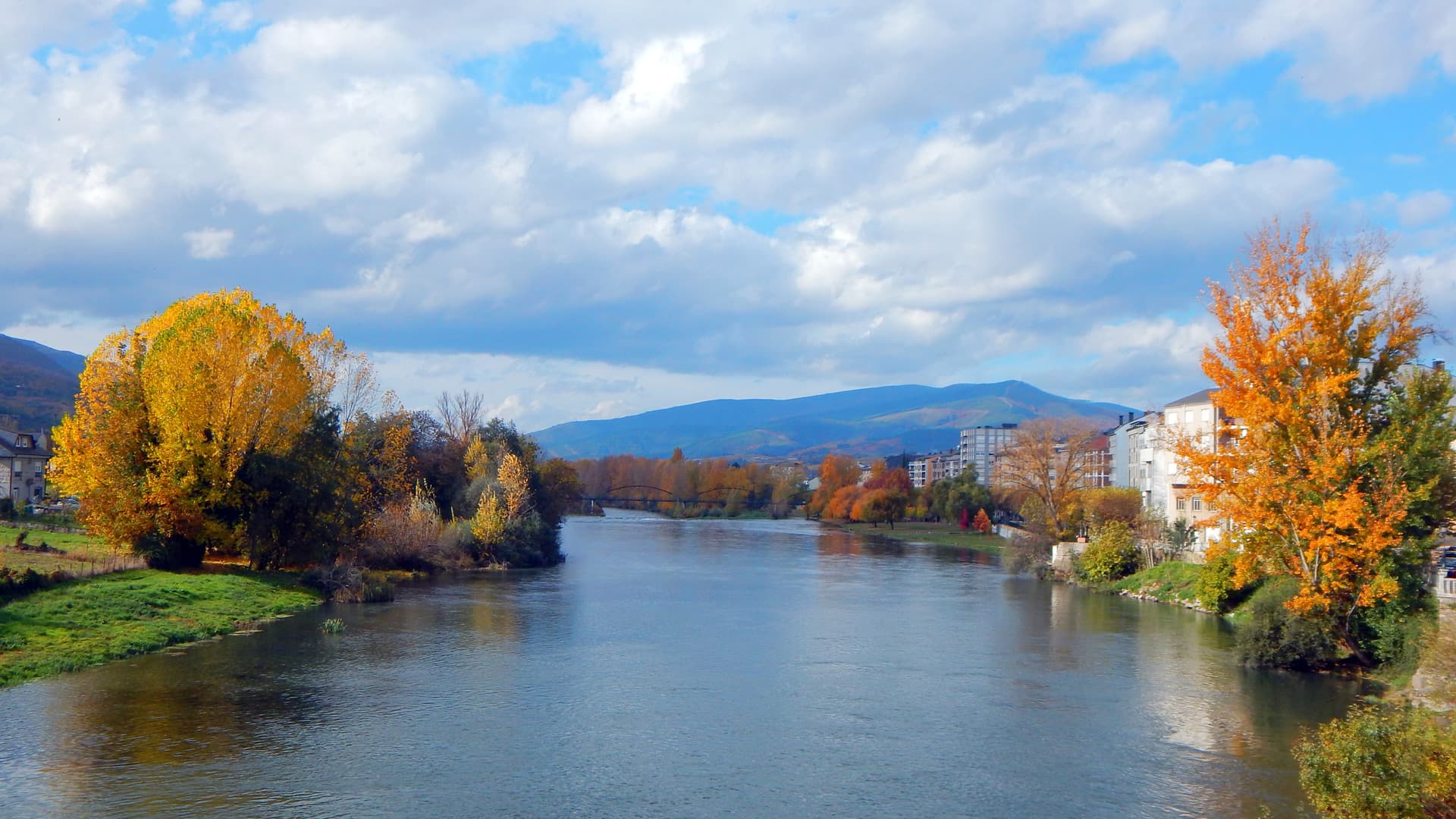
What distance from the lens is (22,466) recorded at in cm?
7250

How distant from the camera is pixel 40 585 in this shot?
25938 mm

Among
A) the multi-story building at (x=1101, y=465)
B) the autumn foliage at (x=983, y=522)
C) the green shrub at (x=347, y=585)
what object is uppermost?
the multi-story building at (x=1101, y=465)

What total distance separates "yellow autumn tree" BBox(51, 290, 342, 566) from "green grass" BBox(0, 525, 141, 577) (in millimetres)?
829

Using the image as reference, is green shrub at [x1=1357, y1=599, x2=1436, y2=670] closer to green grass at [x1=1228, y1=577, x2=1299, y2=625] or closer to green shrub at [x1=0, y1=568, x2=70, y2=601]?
green grass at [x1=1228, y1=577, x2=1299, y2=625]

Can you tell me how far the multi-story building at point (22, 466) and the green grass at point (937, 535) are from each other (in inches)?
2383

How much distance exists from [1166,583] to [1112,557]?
4.09 metres

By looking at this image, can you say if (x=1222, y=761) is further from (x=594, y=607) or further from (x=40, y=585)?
(x=40, y=585)

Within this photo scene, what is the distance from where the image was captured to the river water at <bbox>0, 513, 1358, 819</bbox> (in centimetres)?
1496

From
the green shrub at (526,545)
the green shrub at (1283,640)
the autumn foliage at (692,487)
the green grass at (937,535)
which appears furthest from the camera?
the autumn foliage at (692,487)

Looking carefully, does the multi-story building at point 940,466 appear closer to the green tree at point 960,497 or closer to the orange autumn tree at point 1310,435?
the green tree at point 960,497

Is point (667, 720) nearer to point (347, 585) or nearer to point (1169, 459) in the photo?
point (347, 585)

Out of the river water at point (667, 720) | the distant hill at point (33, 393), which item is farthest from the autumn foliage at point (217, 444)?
the distant hill at point (33, 393)

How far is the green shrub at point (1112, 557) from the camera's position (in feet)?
152

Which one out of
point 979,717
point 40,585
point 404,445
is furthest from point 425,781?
point 404,445
